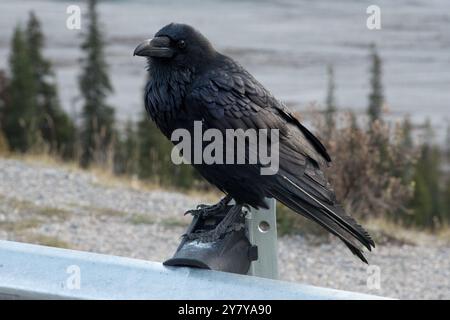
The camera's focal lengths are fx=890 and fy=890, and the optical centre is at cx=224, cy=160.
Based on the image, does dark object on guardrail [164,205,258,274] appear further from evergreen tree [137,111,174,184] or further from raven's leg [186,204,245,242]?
evergreen tree [137,111,174,184]

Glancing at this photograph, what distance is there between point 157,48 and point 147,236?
3.96 metres

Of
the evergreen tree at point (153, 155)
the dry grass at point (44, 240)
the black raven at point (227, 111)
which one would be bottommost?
the dry grass at point (44, 240)

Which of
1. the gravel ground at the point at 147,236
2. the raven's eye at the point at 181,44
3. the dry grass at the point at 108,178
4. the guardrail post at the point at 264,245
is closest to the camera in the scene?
the guardrail post at the point at 264,245

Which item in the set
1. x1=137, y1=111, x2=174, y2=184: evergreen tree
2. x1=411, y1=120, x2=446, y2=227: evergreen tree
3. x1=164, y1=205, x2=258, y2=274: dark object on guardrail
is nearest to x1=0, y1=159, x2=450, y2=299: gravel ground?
x1=137, y1=111, x2=174, y2=184: evergreen tree

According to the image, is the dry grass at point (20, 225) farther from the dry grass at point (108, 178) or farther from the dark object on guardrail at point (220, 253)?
the dark object on guardrail at point (220, 253)

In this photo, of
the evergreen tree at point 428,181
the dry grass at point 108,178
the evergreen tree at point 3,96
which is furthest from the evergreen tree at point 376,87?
the evergreen tree at point 3,96

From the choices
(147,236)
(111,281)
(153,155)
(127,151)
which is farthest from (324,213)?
(127,151)

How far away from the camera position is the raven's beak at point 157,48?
4.03 metres

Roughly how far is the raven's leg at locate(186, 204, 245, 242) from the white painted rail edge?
762 mm

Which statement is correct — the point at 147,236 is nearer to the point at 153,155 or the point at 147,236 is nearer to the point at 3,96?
the point at 153,155

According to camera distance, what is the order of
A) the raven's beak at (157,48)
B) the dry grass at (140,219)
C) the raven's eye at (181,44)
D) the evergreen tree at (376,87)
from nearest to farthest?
the raven's beak at (157,48)
the raven's eye at (181,44)
the dry grass at (140,219)
the evergreen tree at (376,87)

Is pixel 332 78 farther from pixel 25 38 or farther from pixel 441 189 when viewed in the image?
pixel 25 38

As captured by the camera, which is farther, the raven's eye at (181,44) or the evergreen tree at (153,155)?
the evergreen tree at (153,155)
